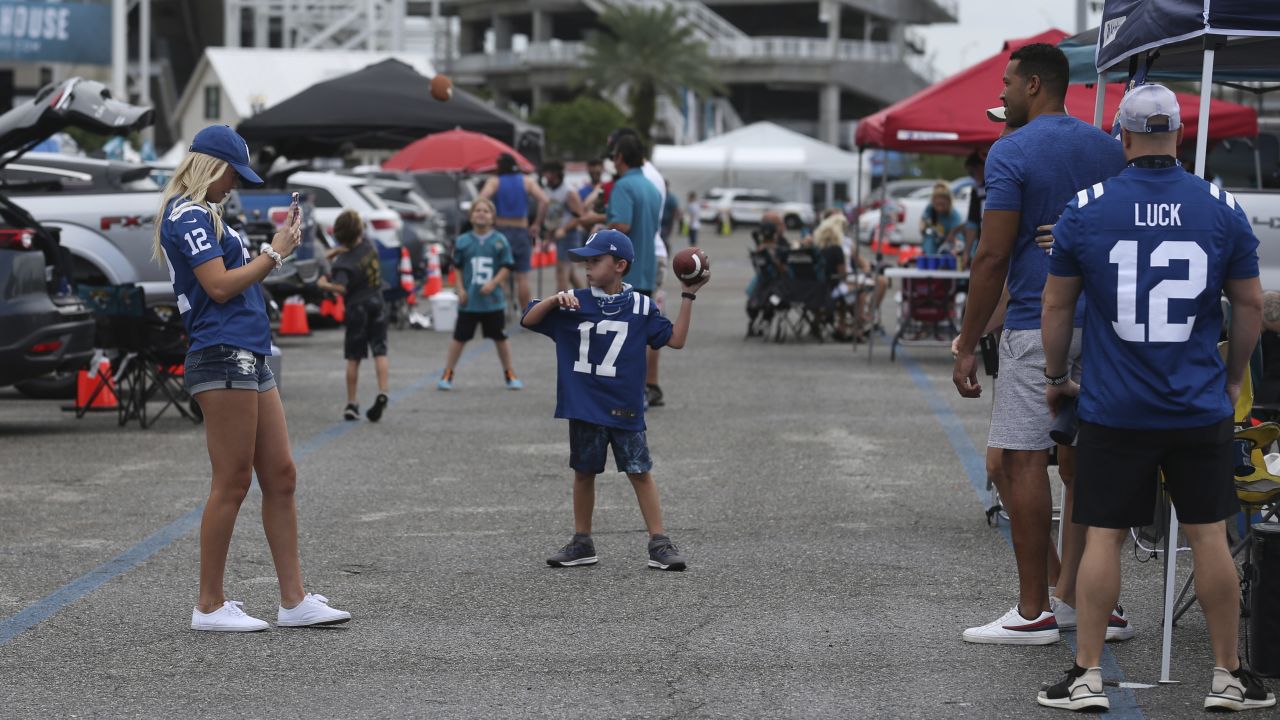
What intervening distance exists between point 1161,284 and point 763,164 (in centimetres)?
6416

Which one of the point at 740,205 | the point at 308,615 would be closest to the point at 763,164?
the point at 740,205

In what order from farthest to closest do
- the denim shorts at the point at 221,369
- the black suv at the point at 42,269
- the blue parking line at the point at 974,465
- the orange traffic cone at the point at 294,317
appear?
1. the orange traffic cone at the point at 294,317
2. the black suv at the point at 42,269
3. the denim shorts at the point at 221,369
4. the blue parking line at the point at 974,465

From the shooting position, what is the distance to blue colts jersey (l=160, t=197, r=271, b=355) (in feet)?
20.5

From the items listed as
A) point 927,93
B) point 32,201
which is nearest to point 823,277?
point 927,93

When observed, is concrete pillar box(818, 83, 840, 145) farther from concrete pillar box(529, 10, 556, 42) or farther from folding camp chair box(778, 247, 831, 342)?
folding camp chair box(778, 247, 831, 342)

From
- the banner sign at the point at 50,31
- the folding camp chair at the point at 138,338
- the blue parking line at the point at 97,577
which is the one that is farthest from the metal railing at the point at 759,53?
the blue parking line at the point at 97,577

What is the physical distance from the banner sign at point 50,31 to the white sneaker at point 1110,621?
202 ft

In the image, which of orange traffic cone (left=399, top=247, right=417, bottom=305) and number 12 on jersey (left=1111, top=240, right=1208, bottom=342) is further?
orange traffic cone (left=399, top=247, right=417, bottom=305)

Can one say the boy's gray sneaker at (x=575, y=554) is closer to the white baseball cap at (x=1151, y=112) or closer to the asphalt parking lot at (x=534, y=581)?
the asphalt parking lot at (x=534, y=581)

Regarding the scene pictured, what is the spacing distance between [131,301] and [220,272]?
6173mm

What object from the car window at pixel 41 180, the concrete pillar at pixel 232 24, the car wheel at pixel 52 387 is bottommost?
the car wheel at pixel 52 387

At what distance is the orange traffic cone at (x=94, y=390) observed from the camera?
12.6 meters

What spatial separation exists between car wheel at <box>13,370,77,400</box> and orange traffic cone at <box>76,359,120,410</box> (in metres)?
0.81

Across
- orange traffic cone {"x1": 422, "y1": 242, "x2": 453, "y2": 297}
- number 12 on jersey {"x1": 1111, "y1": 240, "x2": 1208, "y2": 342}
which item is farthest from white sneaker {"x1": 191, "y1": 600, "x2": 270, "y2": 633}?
orange traffic cone {"x1": 422, "y1": 242, "x2": 453, "y2": 297}
